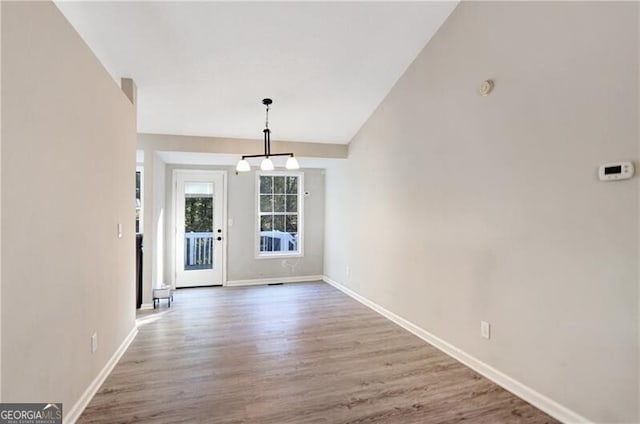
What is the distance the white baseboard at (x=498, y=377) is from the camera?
2.20 m

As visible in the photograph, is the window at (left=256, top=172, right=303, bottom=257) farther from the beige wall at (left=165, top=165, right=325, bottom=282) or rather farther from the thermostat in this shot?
the thermostat

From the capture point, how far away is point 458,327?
310 centimetres

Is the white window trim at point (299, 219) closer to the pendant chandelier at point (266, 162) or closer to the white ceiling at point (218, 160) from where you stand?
Result: the white ceiling at point (218, 160)

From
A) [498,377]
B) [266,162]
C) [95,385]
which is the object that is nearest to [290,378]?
[95,385]

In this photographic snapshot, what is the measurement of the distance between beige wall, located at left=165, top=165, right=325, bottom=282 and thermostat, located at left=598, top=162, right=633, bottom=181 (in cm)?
496

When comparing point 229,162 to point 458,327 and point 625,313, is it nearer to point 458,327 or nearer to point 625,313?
point 458,327

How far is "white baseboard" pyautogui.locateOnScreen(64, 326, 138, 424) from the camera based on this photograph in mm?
2094

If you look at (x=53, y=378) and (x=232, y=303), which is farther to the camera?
(x=232, y=303)

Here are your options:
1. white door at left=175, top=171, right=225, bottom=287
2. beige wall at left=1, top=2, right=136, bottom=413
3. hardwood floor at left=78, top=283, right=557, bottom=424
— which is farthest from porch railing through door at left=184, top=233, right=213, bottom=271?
beige wall at left=1, top=2, right=136, bottom=413

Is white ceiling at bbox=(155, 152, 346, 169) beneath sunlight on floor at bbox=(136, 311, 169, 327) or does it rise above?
above

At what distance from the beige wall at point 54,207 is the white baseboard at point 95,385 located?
0.07 metres

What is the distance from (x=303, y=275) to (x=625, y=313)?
5165 millimetres

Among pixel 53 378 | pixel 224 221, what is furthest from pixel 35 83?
pixel 224 221

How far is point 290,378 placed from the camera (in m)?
2.71
